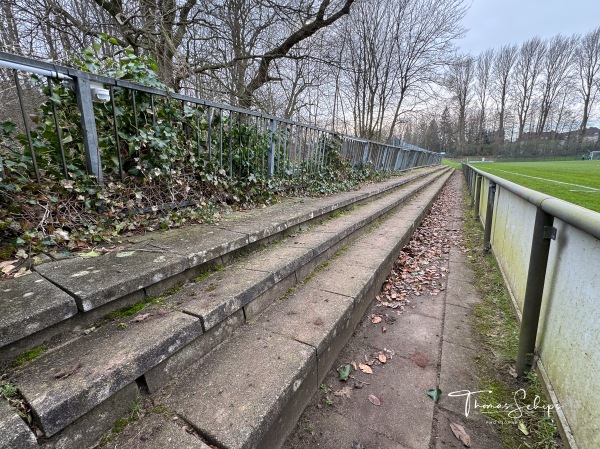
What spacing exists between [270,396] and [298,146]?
3.95 m

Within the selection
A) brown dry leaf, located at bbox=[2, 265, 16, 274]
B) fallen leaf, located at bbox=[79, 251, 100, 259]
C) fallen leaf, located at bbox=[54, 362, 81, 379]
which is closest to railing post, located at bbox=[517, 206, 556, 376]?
fallen leaf, located at bbox=[54, 362, 81, 379]

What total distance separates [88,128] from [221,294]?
165cm

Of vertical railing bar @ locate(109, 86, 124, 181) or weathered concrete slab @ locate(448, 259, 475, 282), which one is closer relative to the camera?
vertical railing bar @ locate(109, 86, 124, 181)

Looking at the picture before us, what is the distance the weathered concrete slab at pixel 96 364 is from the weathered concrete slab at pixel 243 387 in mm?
182

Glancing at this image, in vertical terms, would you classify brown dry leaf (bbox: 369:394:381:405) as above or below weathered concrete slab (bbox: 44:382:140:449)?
below

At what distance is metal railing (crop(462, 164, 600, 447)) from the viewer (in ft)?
3.41

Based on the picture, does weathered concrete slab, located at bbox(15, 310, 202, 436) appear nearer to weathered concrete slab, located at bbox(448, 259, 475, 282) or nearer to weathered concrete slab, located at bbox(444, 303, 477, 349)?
weathered concrete slab, located at bbox(444, 303, 477, 349)

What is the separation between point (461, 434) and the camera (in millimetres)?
1323

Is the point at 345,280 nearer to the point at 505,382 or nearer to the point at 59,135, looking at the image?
the point at 505,382

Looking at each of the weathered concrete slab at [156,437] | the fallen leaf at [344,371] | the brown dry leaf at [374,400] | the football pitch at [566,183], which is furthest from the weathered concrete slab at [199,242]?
the football pitch at [566,183]

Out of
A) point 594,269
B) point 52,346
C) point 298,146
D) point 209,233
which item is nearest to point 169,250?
point 209,233

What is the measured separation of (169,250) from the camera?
6.08 feet

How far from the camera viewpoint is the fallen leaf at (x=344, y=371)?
1.68 m

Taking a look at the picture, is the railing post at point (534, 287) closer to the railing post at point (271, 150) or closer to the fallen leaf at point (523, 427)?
the fallen leaf at point (523, 427)
